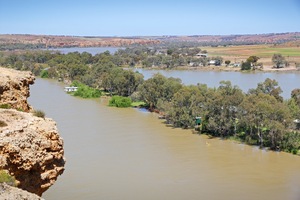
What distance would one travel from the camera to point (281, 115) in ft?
58.1

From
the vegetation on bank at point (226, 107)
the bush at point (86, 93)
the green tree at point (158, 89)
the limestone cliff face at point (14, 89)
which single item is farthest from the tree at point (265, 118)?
the bush at point (86, 93)

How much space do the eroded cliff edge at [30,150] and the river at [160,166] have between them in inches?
224

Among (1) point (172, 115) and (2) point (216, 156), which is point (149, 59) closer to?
(1) point (172, 115)

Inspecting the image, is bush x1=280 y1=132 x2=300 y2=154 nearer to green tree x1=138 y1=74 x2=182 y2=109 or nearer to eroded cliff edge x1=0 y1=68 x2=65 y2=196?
green tree x1=138 y1=74 x2=182 y2=109

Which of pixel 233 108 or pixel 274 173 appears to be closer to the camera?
pixel 274 173

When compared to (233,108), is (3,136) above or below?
above

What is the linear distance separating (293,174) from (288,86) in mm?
25461

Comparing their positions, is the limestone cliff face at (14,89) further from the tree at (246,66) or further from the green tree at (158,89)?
the tree at (246,66)

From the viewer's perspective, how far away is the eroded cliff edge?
19.9ft

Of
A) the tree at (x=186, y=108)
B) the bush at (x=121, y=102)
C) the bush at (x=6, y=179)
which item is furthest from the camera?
the bush at (x=121, y=102)

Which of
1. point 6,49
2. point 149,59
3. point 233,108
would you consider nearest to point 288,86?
point 233,108

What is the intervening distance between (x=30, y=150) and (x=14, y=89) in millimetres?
3008

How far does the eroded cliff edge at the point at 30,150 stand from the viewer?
607cm

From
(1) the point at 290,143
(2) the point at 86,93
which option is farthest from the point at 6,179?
(2) the point at 86,93
